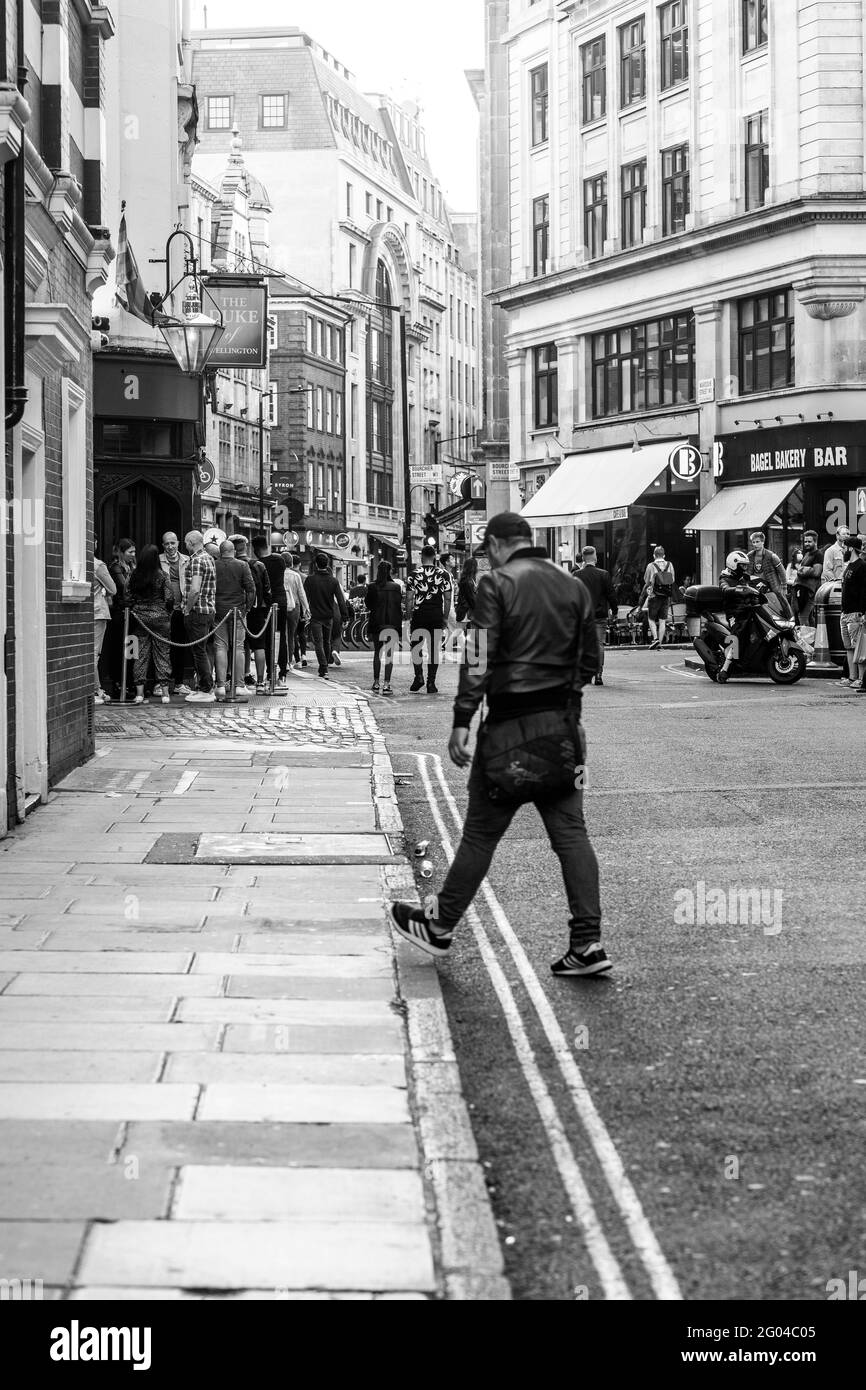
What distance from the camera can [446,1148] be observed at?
462cm

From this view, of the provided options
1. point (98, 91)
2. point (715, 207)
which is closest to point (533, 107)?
point (715, 207)

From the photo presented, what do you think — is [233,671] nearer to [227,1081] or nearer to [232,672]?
[232,672]

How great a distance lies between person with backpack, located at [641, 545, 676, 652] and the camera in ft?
116

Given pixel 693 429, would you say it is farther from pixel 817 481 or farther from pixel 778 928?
pixel 778 928

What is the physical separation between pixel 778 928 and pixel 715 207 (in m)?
36.2

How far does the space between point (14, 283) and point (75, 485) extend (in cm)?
409

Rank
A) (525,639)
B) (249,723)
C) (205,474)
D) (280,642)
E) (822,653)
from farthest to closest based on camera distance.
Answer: (205,474), (822,653), (280,642), (249,723), (525,639)

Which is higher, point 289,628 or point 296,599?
point 296,599

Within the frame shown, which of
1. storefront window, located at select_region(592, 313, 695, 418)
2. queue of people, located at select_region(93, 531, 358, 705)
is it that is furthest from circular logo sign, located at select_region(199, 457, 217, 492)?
storefront window, located at select_region(592, 313, 695, 418)

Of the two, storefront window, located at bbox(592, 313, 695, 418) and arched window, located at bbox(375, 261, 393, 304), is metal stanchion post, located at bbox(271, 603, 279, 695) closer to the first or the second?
storefront window, located at bbox(592, 313, 695, 418)

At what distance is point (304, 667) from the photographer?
29469 mm

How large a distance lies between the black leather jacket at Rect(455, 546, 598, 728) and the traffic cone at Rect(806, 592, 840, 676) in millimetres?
18586

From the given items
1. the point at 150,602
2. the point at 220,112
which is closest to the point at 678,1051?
the point at 150,602

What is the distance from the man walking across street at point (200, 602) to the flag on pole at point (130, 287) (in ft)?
21.1
